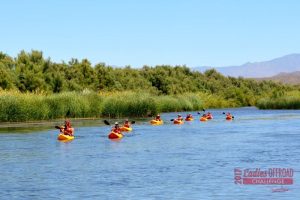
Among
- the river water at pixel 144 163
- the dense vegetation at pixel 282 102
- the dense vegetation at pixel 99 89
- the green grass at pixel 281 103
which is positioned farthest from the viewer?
the dense vegetation at pixel 282 102

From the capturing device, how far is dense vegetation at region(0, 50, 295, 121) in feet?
204

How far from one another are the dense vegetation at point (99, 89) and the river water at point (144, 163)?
1160 centimetres

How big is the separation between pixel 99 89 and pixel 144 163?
72771 mm

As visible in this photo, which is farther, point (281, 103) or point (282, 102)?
point (281, 103)

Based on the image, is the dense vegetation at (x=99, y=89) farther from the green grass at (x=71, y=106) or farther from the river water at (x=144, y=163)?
the river water at (x=144, y=163)

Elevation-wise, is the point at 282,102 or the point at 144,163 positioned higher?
the point at 282,102

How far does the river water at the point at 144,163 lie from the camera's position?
914 inches

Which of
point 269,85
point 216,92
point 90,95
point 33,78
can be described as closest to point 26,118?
point 90,95

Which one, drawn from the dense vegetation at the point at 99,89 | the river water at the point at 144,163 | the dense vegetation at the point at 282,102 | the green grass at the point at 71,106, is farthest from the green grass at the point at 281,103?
the river water at the point at 144,163

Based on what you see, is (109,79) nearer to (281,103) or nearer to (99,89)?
(99,89)

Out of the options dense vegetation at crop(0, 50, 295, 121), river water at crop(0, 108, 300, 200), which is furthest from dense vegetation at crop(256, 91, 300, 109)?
river water at crop(0, 108, 300, 200)

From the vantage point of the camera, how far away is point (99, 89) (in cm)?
10325

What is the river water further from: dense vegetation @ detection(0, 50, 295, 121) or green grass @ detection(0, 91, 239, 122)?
dense vegetation @ detection(0, 50, 295, 121)

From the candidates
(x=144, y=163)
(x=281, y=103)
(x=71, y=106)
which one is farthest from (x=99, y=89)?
(x=144, y=163)
